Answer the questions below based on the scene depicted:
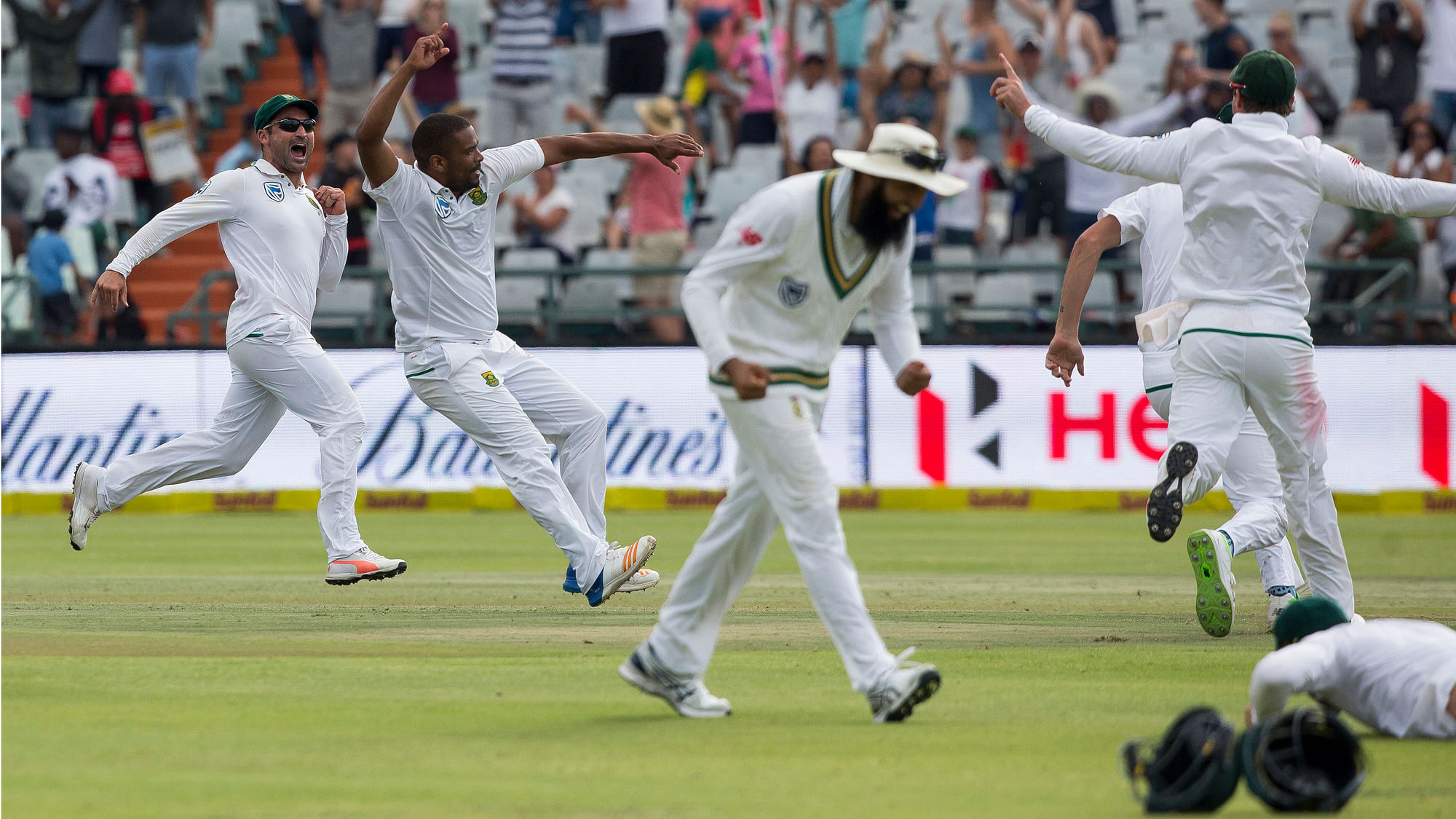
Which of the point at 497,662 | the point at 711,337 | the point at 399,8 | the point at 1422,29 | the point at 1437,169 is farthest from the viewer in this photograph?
the point at 399,8

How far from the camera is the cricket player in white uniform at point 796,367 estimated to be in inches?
245

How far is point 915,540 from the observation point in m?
15.0

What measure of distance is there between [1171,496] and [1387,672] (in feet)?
6.39

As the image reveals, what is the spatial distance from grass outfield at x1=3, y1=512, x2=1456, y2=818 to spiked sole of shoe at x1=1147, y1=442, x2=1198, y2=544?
0.62 metres

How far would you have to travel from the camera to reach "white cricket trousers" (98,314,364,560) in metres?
10.3

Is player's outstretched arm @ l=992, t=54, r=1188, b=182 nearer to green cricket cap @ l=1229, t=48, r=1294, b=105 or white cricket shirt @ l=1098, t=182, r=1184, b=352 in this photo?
green cricket cap @ l=1229, t=48, r=1294, b=105

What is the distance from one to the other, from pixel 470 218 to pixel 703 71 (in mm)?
11949

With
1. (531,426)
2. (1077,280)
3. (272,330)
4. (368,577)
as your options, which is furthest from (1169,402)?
(272,330)

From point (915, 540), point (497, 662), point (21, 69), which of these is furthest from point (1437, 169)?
point (21, 69)

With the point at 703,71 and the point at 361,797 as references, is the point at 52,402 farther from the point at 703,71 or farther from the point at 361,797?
the point at 361,797

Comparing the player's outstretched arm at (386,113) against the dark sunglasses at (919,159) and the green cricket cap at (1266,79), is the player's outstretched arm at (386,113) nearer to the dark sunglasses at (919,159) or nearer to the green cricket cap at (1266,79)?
the dark sunglasses at (919,159)

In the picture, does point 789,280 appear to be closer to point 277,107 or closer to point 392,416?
point 277,107

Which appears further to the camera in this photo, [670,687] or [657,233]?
[657,233]

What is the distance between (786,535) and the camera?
6250 millimetres
